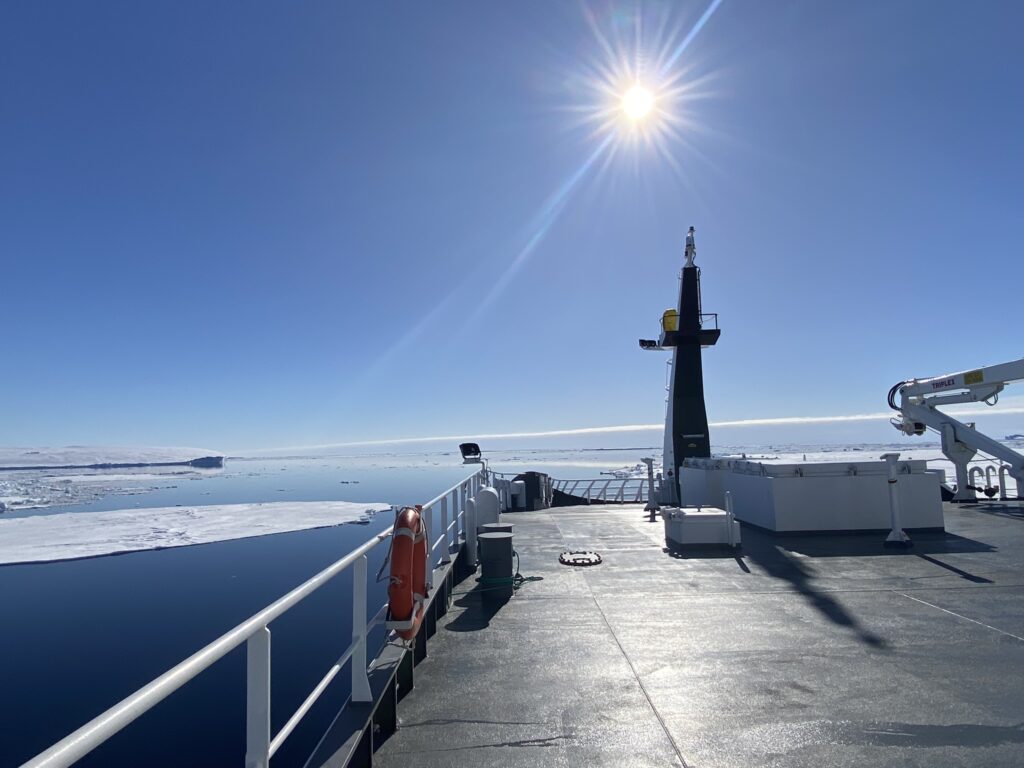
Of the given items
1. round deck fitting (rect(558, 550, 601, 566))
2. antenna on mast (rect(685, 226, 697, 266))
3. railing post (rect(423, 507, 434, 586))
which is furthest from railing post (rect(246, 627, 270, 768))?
antenna on mast (rect(685, 226, 697, 266))

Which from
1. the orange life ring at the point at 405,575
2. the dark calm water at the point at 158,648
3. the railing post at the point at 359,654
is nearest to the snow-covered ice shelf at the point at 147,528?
the dark calm water at the point at 158,648

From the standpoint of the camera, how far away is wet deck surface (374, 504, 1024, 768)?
9.41ft

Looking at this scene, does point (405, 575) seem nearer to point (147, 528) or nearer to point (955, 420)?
point (955, 420)

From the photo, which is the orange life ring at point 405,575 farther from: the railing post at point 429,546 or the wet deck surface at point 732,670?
the wet deck surface at point 732,670

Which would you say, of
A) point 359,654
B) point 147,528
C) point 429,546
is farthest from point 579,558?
point 147,528

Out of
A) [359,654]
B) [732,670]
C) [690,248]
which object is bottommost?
[732,670]

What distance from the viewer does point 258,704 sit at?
6.11ft

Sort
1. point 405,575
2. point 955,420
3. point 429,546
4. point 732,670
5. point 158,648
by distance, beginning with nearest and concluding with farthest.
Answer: point 405,575 → point 732,670 → point 429,546 → point 955,420 → point 158,648

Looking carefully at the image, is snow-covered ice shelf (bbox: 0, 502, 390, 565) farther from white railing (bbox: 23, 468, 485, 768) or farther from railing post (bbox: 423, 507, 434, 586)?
white railing (bbox: 23, 468, 485, 768)

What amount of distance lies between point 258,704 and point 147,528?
34.8 meters

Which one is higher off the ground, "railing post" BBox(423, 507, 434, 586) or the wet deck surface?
"railing post" BBox(423, 507, 434, 586)

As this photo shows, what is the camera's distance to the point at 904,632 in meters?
4.45

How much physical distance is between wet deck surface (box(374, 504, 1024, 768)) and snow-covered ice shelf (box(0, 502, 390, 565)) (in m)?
23.1

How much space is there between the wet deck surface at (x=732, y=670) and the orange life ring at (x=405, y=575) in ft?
1.64
